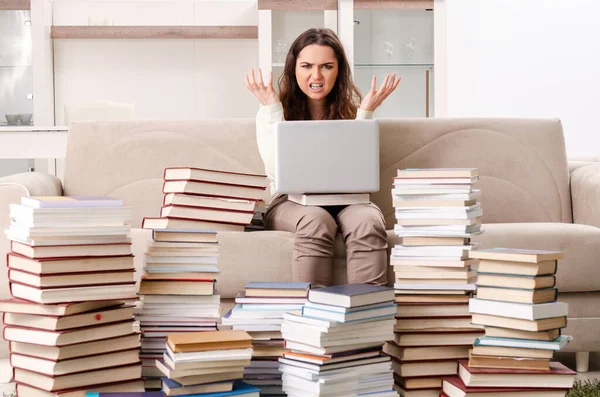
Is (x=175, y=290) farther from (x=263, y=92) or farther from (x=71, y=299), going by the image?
(x=263, y=92)

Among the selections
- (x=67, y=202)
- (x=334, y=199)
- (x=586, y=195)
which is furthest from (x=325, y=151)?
(x=586, y=195)

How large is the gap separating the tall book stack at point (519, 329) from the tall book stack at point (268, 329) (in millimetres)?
452

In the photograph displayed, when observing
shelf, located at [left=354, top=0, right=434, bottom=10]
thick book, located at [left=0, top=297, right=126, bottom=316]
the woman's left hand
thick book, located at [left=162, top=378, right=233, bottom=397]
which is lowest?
thick book, located at [left=162, top=378, right=233, bottom=397]

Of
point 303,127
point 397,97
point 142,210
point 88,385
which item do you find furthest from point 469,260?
point 397,97

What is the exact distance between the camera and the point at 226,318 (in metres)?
2.04

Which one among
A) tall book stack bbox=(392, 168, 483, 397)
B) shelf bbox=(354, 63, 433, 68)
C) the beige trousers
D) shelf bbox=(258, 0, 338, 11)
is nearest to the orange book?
tall book stack bbox=(392, 168, 483, 397)

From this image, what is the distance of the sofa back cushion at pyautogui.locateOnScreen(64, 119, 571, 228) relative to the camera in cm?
303

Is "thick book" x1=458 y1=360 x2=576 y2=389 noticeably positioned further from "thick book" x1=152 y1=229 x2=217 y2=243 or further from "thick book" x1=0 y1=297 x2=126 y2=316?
"thick book" x1=0 y1=297 x2=126 y2=316

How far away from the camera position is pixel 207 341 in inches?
70.5

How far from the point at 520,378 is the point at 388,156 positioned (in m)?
1.29

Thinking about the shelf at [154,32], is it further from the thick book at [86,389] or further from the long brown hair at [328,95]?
the thick book at [86,389]

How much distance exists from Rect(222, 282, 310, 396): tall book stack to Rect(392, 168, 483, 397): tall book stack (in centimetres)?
29

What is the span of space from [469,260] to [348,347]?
0.47m

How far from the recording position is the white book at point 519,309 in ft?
6.21
